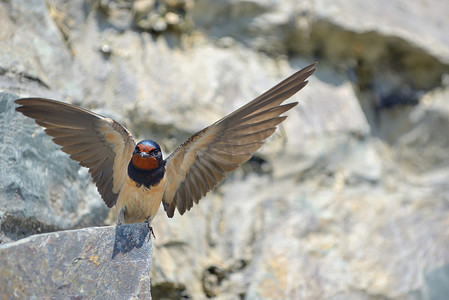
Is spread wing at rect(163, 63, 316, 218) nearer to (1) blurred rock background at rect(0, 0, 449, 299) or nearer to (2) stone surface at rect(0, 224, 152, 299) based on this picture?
(1) blurred rock background at rect(0, 0, 449, 299)

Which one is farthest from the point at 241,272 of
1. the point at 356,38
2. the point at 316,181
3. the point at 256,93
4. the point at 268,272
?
the point at 356,38

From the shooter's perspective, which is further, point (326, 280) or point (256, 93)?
point (256, 93)

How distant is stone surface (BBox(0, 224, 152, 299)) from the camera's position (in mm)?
2625

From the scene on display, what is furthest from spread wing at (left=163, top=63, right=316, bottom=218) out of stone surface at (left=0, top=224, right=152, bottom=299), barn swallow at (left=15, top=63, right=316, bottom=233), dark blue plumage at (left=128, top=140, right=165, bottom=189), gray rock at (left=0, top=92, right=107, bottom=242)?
stone surface at (left=0, top=224, right=152, bottom=299)

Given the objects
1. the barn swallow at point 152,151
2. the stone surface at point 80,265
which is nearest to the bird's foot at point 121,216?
the barn swallow at point 152,151

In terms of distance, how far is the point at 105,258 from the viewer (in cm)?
287

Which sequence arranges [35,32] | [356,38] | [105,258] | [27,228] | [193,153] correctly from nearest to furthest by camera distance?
[105,258] → [27,228] → [193,153] → [35,32] → [356,38]

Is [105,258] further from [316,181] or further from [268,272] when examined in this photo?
[316,181]

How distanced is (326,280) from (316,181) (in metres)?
0.98

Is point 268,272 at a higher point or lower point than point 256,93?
lower

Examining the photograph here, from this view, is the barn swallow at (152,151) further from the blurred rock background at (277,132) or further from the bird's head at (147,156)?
the blurred rock background at (277,132)

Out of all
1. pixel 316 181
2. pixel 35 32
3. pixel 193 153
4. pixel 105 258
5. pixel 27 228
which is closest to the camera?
pixel 105 258

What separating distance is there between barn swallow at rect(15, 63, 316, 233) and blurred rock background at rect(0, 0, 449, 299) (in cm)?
29

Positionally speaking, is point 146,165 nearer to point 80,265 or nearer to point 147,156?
point 147,156
